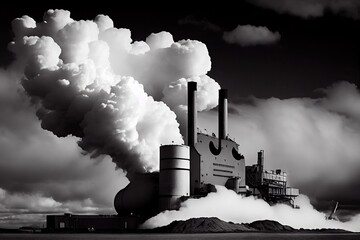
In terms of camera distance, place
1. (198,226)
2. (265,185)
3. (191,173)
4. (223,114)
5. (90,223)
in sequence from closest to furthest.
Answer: (198,226), (90,223), (191,173), (223,114), (265,185)

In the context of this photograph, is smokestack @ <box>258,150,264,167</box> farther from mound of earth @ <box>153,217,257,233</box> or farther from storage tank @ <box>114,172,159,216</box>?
mound of earth @ <box>153,217,257,233</box>

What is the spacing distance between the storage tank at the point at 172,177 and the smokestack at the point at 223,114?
2308 centimetres

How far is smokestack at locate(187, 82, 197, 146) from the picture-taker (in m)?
164

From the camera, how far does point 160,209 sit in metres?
158

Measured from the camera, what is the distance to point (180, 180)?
157 m

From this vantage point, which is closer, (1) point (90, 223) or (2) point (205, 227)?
(2) point (205, 227)

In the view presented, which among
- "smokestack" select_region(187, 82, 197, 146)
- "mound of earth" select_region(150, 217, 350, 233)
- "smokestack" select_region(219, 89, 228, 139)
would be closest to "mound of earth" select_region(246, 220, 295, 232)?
"mound of earth" select_region(150, 217, 350, 233)

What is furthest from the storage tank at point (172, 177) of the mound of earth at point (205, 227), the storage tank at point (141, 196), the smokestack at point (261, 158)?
the smokestack at point (261, 158)

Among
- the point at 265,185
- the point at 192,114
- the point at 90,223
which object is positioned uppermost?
the point at 192,114

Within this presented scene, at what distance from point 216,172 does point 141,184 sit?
→ 871 inches

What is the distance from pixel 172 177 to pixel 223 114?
101 ft

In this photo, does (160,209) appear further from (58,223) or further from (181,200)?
(58,223)

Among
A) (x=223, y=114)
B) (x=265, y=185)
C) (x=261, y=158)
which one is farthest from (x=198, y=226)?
(x=261, y=158)

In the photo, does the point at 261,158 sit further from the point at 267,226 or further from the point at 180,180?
the point at 180,180
